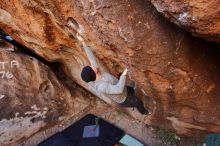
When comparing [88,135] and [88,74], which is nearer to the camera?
[88,74]

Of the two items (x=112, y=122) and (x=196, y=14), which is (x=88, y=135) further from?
(x=196, y=14)

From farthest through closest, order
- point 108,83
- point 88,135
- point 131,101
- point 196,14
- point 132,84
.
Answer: point 88,135, point 131,101, point 132,84, point 108,83, point 196,14

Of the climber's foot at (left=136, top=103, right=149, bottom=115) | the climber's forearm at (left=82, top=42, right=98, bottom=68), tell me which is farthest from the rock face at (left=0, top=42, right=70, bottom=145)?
the climber's forearm at (left=82, top=42, right=98, bottom=68)

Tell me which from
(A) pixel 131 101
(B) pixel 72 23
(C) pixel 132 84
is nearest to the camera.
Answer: (B) pixel 72 23

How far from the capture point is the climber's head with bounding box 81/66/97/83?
3.21 meters

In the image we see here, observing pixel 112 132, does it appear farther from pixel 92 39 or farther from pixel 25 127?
pixel 92 39

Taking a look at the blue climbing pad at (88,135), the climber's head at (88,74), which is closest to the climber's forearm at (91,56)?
the climber's head at (88,74)

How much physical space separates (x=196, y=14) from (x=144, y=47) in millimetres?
691

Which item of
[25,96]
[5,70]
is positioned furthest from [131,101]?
[5,70]

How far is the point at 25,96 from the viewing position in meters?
4.74

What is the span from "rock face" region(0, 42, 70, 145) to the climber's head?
5.64 ft

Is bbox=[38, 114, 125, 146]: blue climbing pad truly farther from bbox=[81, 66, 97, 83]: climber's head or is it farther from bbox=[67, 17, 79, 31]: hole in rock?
bbox=[67, 17, 79, 31]: hole in rock

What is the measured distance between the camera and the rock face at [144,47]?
2.71m

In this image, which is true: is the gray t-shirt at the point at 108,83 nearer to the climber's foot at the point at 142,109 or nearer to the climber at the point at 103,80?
the climber at the point at 103,80
